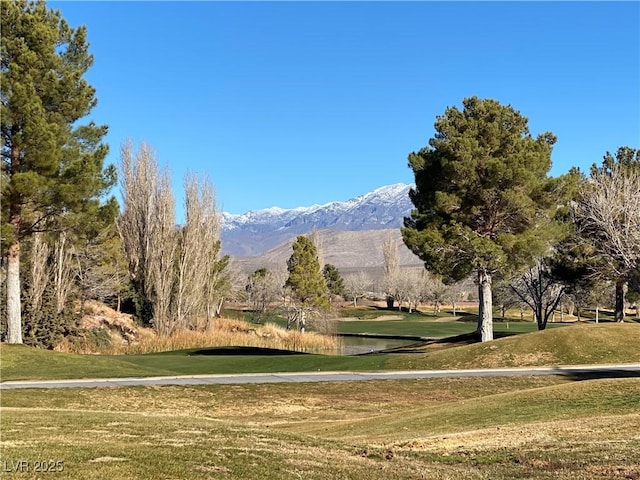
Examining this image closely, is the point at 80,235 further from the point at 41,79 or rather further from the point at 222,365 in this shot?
the point at 222,365

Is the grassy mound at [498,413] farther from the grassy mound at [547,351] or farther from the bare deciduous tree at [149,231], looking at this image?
the bare deciduous tree at [149,231]


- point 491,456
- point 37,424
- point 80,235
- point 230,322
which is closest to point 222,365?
point 80,235

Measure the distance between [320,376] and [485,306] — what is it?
48.3ft

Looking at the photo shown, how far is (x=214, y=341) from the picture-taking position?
41.8 meters

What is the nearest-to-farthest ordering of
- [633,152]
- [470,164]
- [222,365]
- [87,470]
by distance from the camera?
1. [87,470]
2. [222,365]
3. [470,164]
4. [633,152]

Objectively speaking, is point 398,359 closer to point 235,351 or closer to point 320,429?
point 235,351

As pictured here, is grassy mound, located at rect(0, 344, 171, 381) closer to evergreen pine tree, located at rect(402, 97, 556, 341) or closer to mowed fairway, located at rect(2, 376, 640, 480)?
mowed fairway, located at rect(2, 376, 640, 480)

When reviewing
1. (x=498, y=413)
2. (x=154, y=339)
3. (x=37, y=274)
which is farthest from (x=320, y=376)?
(x=154, y=339)

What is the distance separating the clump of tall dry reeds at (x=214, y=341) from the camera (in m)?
39.6

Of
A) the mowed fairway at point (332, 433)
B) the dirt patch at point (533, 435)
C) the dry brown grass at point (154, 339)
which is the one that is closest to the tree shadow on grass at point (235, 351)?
the dry brown grass at point (154, 339)

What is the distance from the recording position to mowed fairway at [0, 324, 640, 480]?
26.0 feet

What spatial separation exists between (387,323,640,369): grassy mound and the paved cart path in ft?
5.88

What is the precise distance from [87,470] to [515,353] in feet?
81.2

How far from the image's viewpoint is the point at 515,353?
28.7 metres
